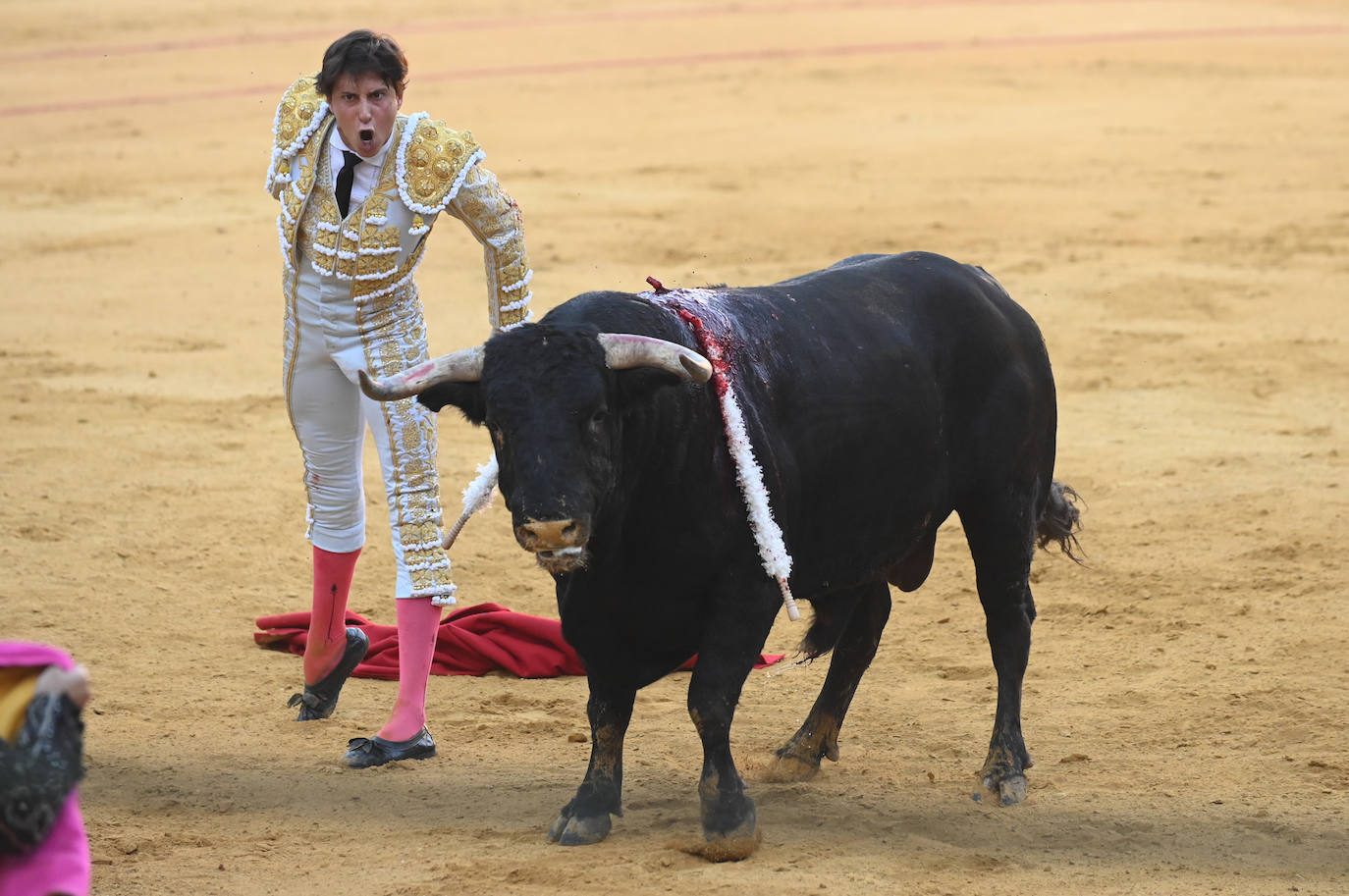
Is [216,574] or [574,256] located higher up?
[574,256]

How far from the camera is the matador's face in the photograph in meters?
4.27

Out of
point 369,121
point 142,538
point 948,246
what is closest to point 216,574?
point 142,538

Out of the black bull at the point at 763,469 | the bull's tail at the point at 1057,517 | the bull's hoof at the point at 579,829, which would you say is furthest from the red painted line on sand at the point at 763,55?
the bull's hoof at the point at 579,829

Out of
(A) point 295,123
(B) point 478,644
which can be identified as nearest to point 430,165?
(A) point 295,123

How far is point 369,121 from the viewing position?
432 cm

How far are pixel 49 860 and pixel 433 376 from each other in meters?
1.48

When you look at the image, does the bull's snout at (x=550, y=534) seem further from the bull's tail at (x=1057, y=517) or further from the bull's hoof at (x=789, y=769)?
the bull's tail at (x=1057, y=517)

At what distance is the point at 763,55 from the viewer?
774 inches

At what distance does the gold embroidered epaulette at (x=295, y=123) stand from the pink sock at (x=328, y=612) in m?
1.03

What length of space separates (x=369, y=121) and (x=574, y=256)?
6677mm

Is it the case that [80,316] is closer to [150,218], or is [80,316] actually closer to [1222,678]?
[150,218]

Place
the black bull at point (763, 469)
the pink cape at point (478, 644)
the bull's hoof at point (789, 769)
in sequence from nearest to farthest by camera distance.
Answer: the black bull at point (763, 469) < the bull's hoof at point (789, 769) < the pink cape at point (478, 644)

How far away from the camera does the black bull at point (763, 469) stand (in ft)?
11.7

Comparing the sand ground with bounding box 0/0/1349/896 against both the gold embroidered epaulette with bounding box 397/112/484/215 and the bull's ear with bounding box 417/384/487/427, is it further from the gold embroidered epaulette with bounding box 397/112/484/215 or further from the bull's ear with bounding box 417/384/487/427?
the gold embroidered epaulette with bounding box 397/112/484/215
